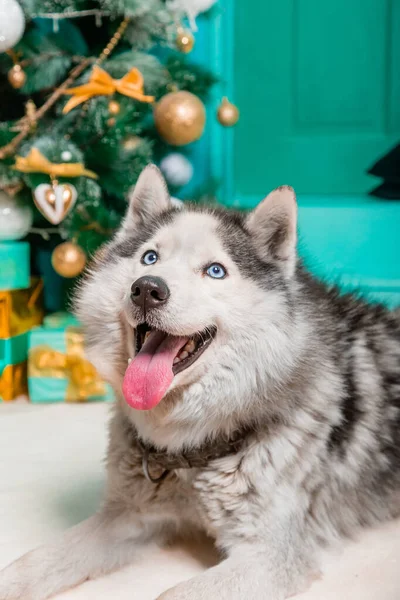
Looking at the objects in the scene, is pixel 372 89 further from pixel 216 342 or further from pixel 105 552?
pixel 105 552

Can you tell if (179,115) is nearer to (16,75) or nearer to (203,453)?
(16,75)

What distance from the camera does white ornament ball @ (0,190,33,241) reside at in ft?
9.29

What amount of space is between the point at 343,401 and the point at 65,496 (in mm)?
900

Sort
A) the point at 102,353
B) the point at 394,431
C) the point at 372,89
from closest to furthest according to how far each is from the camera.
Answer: the point at 102,353
the point at 394,431
the point at 372,89

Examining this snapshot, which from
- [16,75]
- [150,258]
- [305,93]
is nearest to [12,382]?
[16,75]

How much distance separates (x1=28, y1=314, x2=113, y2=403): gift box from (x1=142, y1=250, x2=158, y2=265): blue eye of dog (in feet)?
4.78

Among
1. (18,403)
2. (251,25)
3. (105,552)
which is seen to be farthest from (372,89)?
(105,552)

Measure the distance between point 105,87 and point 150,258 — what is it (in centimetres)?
148

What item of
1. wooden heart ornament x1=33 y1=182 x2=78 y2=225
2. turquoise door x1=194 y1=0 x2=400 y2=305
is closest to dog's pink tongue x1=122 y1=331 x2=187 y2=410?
wooden heart ornament x1=33 y1=182 x2=78 y2=225

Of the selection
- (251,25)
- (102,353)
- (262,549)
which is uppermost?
(251,25)

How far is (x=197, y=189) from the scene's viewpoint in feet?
11.2

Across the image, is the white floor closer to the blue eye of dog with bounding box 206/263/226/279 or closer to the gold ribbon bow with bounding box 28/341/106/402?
the gold ribbon bow with bounding box 28/341/106/402

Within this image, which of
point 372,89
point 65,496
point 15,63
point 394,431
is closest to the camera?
point 394,431

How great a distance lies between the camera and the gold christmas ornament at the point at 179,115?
2.97 metres
